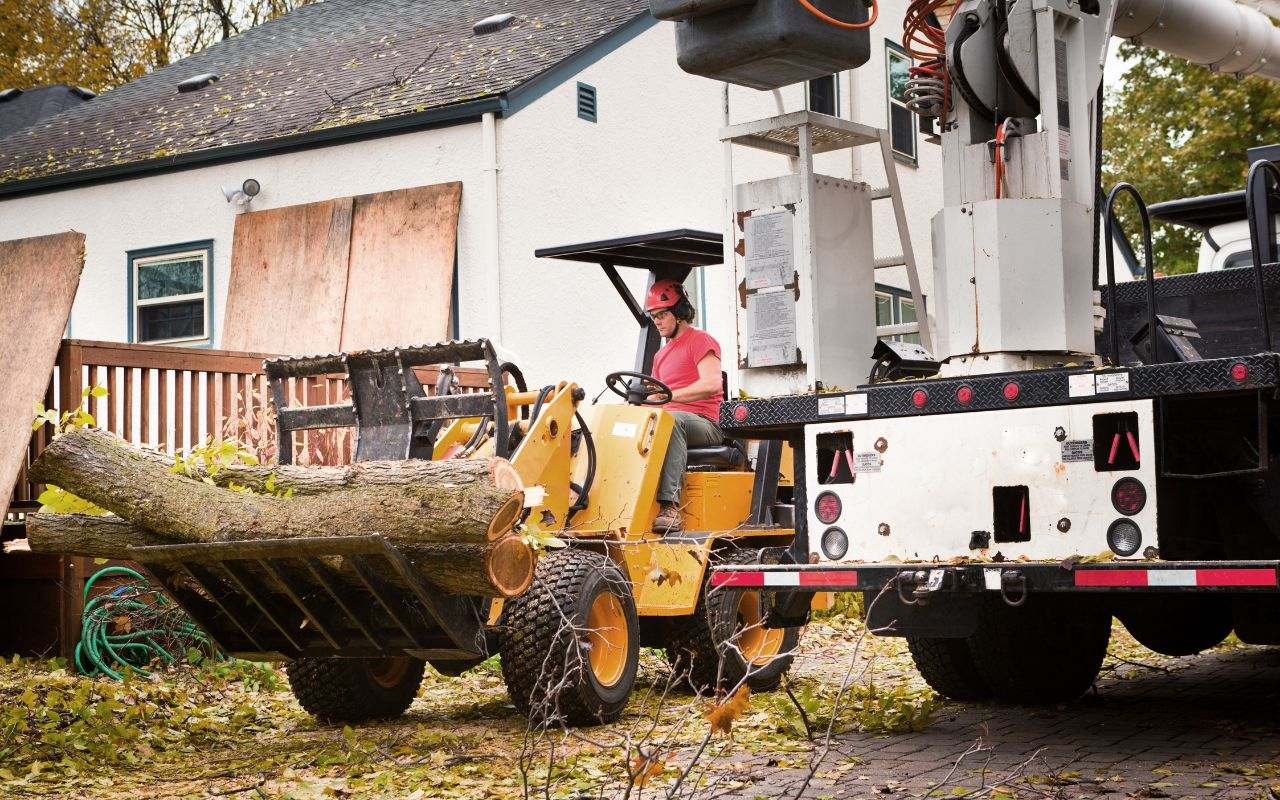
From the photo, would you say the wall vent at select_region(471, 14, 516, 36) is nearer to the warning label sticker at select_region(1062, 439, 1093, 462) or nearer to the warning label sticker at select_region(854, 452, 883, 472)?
the warning label sticker at select_region(854, 452, 883, 472)

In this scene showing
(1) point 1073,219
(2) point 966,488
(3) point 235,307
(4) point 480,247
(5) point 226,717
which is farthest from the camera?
(3) point 235,307

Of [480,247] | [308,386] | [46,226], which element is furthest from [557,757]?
[46,226]

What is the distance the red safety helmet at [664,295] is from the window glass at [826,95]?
9.89m

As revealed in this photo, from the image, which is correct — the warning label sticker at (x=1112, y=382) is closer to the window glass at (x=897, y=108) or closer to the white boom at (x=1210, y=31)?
the white boom at (x=1210, y=31)

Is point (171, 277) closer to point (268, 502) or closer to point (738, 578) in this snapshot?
point (268, 502)

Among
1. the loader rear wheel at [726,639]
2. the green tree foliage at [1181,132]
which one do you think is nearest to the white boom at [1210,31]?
the loader rear wheel at [726,639]

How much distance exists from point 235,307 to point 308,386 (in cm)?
443

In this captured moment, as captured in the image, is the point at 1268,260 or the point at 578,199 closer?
the point at 1268,260

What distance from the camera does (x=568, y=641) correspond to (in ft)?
23.6

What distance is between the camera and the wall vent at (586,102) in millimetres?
15578

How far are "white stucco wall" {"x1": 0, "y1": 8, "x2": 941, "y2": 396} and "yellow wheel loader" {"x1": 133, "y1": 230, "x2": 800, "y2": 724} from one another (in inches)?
208

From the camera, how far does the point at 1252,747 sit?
22.0 feet

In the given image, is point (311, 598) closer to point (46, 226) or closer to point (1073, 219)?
point (1073, 219)

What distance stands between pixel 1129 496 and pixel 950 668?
2.36 metres
